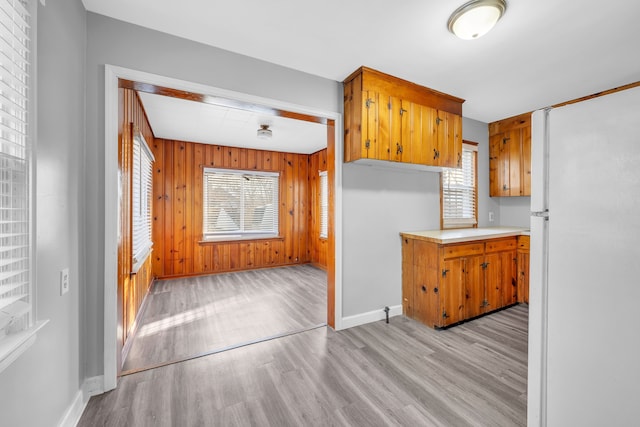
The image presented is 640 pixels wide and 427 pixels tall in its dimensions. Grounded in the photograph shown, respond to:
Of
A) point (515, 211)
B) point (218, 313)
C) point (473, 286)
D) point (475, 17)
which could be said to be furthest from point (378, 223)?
point (515, 211)

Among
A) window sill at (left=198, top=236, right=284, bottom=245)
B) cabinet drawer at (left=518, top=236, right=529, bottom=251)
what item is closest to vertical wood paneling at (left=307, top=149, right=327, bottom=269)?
window sill at (left=198, top=236, right=284, bottom=245)

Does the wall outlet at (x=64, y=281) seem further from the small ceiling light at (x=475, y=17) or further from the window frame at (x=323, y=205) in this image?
the window frame at (x=323, y=205)

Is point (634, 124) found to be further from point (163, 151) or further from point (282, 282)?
point (163, 151)

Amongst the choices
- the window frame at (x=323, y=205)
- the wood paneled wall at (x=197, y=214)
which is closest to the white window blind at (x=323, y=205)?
the window frame at (x=323, y=205)

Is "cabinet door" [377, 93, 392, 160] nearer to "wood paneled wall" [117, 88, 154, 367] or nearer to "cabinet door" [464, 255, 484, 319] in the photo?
"cabinet door" [464, 255, 484, 319]

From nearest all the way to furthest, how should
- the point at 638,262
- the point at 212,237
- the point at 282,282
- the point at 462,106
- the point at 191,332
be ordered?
the point at 638,262
the point at 191,332
the point at 462,106
the point at 282,282
the point at 212,237

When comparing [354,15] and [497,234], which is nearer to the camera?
[354,15]

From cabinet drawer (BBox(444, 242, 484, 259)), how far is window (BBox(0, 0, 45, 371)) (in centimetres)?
295

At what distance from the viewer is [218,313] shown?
316 centimetres

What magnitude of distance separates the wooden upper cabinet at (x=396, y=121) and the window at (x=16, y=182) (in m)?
2.14

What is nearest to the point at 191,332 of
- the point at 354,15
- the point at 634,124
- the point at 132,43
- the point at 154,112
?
the point at 132,43

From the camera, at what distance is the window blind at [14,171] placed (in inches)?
36.3

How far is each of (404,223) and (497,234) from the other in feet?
3.49

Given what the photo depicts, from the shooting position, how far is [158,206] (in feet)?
15.2
